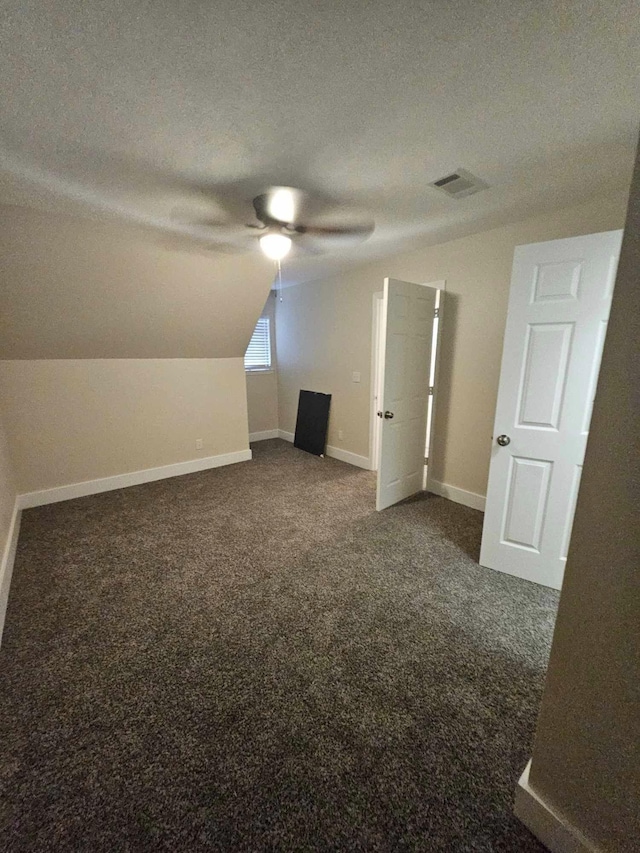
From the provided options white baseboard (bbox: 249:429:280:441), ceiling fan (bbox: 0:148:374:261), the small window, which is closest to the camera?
ceiling fan (bbox: 0:148:374:261)

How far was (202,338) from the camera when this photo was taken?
148 inches

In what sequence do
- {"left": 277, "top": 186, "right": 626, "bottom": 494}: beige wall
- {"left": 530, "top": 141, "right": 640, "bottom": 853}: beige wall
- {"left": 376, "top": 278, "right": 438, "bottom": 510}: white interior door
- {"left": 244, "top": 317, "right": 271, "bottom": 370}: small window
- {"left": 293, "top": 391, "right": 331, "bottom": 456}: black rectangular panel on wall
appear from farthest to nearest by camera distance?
{"left": 244, "top": 317, "right": 271, "bottom": 370}: small window < {"left": 293, "top": 391, "right": 331, "bottom": 456}: black rectangular panel on wall < {"left": 376, "top": 278, "right": 438, "bottom": 510}: white interior door < {"left": 277, "top": 186, "right": 626, "bottom": 494}: beige wall < {"left": 530, "top": 141, "right": 640, "bottom": 853}: beige wall

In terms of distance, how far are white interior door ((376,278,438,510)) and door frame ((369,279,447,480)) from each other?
0.26ft

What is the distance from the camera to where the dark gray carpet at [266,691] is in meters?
1.06

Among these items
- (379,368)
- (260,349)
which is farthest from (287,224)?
(260,349)

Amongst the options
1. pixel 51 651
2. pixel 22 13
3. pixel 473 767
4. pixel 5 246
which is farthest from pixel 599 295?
pixel 5 246

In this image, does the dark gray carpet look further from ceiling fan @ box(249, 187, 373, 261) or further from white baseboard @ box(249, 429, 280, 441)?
white baseboard @ box(249, 429, 280, 441)

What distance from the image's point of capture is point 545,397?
77.5 inches

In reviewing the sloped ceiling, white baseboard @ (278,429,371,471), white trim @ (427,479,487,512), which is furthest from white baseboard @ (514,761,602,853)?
white baseboard @ (278,429,371,471)

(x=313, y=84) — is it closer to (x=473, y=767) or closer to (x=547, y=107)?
(x=547, y=107)

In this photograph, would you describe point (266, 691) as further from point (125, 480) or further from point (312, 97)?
point (125, 480)

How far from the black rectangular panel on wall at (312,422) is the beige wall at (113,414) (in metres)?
0.89

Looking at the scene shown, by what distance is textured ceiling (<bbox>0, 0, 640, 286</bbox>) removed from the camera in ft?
3.17

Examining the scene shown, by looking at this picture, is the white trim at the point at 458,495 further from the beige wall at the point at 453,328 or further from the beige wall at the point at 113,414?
the beige wall at the point at 113,414
